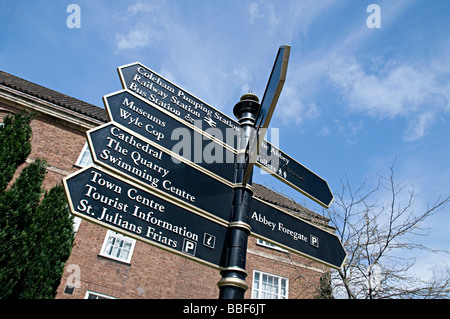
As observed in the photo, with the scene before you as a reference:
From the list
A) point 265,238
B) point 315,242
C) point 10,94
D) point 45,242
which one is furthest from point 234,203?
point 10,94

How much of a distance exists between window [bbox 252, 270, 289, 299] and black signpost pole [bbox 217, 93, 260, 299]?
39.3 feet

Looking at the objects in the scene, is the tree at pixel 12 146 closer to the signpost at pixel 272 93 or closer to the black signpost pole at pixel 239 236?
the black signpost pole at pixel 239 236

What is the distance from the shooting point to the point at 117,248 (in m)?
12.1

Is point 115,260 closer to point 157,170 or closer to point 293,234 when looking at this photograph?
point 293,234

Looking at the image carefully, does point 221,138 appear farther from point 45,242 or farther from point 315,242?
point 45,242

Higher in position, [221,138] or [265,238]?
[221,138]

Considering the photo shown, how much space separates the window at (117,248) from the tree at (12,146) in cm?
437

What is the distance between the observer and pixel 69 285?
10.7 metres

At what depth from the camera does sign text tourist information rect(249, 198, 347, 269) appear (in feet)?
9.68

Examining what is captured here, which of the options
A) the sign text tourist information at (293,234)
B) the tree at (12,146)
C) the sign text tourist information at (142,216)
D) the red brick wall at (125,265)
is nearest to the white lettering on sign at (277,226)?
the sign text tourist information at (293,234)

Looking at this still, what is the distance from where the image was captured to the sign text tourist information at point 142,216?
2.04 meters
